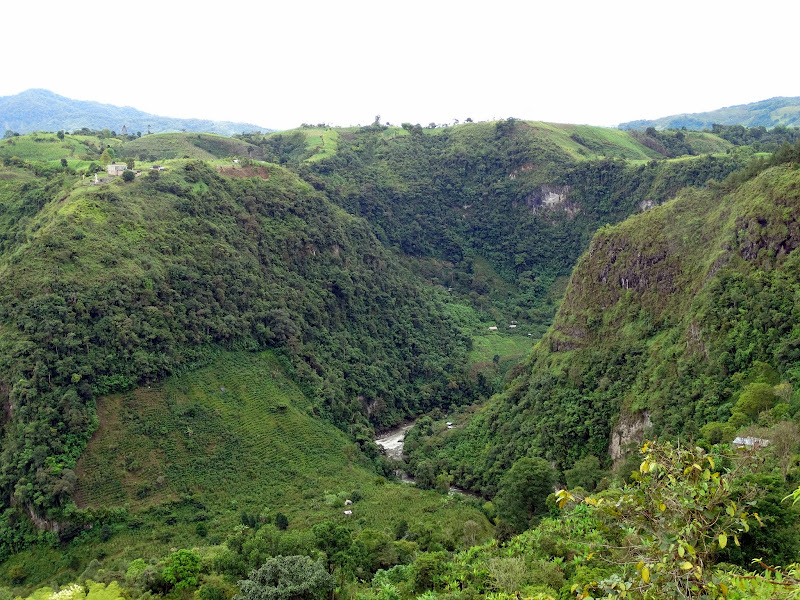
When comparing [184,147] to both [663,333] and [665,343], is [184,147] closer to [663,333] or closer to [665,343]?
[663,333]

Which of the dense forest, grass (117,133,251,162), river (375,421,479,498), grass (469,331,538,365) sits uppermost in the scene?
grass (117,133,251,162)

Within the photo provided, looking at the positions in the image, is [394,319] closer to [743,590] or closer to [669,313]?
[669,313]

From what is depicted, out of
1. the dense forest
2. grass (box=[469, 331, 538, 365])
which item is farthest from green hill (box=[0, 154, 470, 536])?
grass (box=[469, 331, 538, 365])

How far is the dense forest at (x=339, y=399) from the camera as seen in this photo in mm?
23016

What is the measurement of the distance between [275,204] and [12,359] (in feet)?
132

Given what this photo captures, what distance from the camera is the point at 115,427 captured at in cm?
4562

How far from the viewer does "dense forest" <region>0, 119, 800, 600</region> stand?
23016 mm

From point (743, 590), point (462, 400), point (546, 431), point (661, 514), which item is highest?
point (661, 514)

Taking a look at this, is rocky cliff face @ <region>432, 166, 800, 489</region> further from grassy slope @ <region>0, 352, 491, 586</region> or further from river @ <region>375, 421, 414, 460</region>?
grassy slope @ <region>0, 352, 491, 586</region>

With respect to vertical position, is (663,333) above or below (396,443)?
above

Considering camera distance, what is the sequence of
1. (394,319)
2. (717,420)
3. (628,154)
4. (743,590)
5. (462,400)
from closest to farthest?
(743,590) < (717,420) < (462,400) < (394,319) < (628,154)

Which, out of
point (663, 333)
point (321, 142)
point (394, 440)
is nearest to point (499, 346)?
point (394, 440)

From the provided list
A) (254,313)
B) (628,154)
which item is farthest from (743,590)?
(628,154)

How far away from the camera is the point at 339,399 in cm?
6228
